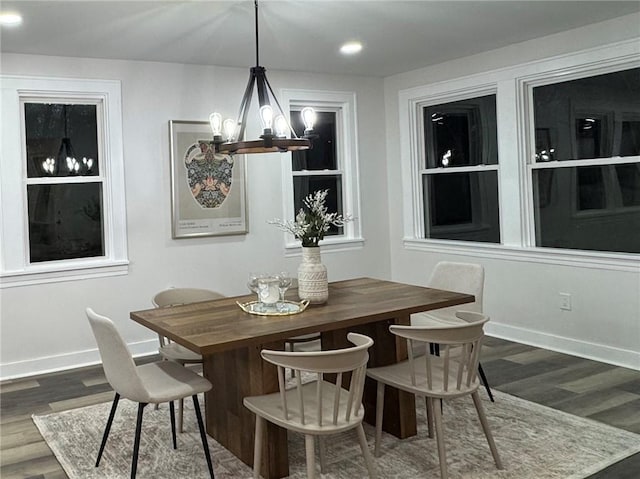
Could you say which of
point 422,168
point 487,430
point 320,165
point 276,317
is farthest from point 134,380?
point 422,168

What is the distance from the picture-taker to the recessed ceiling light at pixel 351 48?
15.7 ft

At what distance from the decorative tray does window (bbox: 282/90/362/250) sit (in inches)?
102

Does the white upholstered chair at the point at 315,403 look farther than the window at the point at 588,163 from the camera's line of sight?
No

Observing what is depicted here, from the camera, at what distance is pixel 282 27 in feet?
13.7

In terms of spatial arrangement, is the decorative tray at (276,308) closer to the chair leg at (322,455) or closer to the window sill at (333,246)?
the chair leg at (322,455)

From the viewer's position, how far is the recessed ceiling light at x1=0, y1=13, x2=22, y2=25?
12.0 feet

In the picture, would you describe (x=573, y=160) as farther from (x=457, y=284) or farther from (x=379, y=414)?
(x=379, y=414)

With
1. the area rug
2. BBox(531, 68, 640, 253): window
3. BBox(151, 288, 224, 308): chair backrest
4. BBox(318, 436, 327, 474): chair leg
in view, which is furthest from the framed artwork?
BBox(318, 436, 327, 474): chair leg

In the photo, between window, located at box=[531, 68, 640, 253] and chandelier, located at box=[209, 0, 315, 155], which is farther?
window, located at box=[531, 68, 640, 253]

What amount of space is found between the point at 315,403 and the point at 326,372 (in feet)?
1.25

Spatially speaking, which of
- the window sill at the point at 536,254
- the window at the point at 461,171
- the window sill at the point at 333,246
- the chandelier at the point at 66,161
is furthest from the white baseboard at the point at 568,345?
the chandelier at the point at 66,161

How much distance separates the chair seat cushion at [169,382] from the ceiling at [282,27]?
2.03 metres

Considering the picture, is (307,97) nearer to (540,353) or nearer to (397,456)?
(540,353)

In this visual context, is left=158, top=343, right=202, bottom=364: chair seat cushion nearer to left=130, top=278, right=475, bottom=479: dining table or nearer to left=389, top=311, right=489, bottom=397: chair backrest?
left=130, top=278, right=475, bottom=479: dining table
